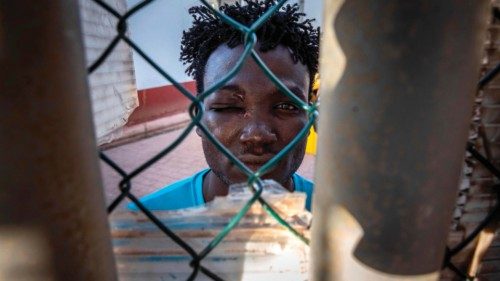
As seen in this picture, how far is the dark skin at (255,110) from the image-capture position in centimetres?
101

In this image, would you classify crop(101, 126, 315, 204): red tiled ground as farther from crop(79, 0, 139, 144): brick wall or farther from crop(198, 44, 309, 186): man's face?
crop(198, 44, 309, 186): man's face

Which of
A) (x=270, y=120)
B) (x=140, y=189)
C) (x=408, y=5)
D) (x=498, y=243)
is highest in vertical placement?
(x=408, y=5)

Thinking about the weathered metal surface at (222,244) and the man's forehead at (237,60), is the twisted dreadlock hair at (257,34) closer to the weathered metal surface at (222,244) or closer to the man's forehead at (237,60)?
the man's forehead at (237,60)

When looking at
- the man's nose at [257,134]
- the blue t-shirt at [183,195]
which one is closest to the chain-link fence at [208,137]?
the man's nose at [257,134]

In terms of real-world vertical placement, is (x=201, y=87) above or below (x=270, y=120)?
above

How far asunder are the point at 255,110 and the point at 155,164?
2743 mm

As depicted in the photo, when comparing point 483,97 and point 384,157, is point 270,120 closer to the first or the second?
point 483,97

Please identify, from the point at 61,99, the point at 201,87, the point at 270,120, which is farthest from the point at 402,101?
the point at 201,87

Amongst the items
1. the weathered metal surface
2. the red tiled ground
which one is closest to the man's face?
the weathered metal surface

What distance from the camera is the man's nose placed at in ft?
3.26

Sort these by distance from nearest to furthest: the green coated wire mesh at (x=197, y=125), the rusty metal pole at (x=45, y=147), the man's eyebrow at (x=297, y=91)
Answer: the rusty metal pole at (x=45, y=147) < the green coated wire mesh at (x=197, y=125) < the man's eyebrow at (x=297, y=91)

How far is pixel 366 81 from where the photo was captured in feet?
0.87

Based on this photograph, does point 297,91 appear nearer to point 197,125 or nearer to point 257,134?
point 257,134

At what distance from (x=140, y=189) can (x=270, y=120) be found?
2308 millimetres
